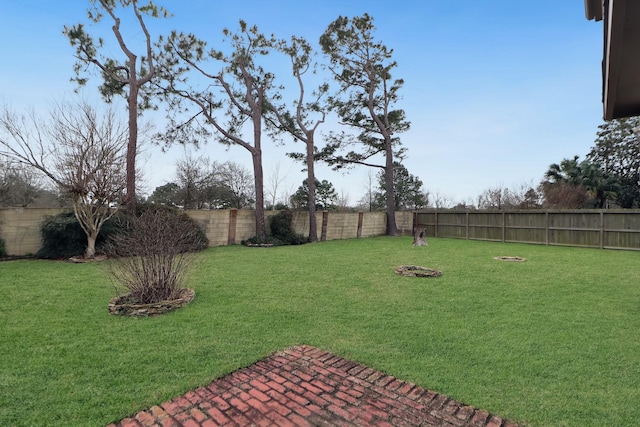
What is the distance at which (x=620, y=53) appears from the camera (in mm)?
1597

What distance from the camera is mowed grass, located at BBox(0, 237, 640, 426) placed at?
2.06 m

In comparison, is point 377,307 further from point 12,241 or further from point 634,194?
point 634,194

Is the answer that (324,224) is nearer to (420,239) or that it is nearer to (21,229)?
(420,239)

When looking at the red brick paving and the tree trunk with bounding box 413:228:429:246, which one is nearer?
the red brick paving

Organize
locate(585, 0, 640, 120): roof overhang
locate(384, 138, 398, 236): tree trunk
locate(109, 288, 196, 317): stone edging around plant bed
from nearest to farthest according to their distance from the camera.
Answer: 1. locate(585, 0, 640, 120): roof overhang
2. locate(109, 288, 196, 317): stone edging around plant bed
3. locate(384, 138, 398, 236): tree trunk

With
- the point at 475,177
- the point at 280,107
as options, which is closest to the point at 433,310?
the point at 280,107

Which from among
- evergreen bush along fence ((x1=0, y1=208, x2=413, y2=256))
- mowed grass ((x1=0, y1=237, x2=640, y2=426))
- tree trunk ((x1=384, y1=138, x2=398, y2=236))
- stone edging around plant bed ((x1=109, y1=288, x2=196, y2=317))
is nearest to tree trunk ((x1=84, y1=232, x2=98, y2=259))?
evergreen bush along fence ((x1=0, y1=208, x2=413, y2=256))

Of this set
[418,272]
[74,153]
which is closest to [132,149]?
[74,153]

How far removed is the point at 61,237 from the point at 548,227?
1546 centimetres

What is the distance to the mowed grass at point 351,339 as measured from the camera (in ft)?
6.75

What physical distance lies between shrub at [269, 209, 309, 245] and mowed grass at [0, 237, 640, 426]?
22.9 ft

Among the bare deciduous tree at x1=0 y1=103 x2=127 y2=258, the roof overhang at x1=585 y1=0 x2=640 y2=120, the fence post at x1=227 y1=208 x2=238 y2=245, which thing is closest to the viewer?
the roof overhang at x1=585 y1=0 x2=640 y2=120

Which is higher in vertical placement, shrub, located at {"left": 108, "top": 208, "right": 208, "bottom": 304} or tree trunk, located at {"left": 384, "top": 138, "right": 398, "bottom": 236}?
tree trunk, located at {"left": 384, "top": 138, "right": 398, "bottom": 236}

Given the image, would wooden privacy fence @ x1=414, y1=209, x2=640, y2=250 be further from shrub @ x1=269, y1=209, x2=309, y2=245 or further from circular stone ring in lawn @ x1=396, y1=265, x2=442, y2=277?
circular stone ring in lawn @ x1=396, y1=265, x2=442, y2=277
